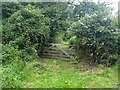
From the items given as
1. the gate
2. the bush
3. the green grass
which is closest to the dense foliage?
the bush

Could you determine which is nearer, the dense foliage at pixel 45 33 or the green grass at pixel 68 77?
the green grass at pixel 68 77

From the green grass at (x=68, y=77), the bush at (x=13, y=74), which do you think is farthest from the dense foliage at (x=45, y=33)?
the green grass at (x=68, y=77)

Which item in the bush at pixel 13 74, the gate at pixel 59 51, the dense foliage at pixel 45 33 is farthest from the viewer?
the gate at pixel 59 51

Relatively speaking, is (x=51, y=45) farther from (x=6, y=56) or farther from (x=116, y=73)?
(x=116, y=73)

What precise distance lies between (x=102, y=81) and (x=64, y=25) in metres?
3.40

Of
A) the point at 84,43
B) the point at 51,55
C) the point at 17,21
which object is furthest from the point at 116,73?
A: the point at 17,21

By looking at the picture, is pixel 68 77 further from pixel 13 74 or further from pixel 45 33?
pixel 45 33

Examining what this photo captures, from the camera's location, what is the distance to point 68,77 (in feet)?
23.7

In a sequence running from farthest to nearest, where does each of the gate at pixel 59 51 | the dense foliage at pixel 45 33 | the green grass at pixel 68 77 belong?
the gate at pixel 59 51
the dense foliage at pixel 45 33
the green grass at pixel 68 77

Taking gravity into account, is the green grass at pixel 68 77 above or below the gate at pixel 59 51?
below

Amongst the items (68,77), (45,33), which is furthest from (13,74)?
(45,33)

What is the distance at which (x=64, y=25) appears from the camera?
31.7ft

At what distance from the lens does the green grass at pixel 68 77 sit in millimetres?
6676

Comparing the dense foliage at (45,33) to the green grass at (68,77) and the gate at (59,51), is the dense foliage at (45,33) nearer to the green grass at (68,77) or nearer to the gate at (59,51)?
the gate at (59,51)
